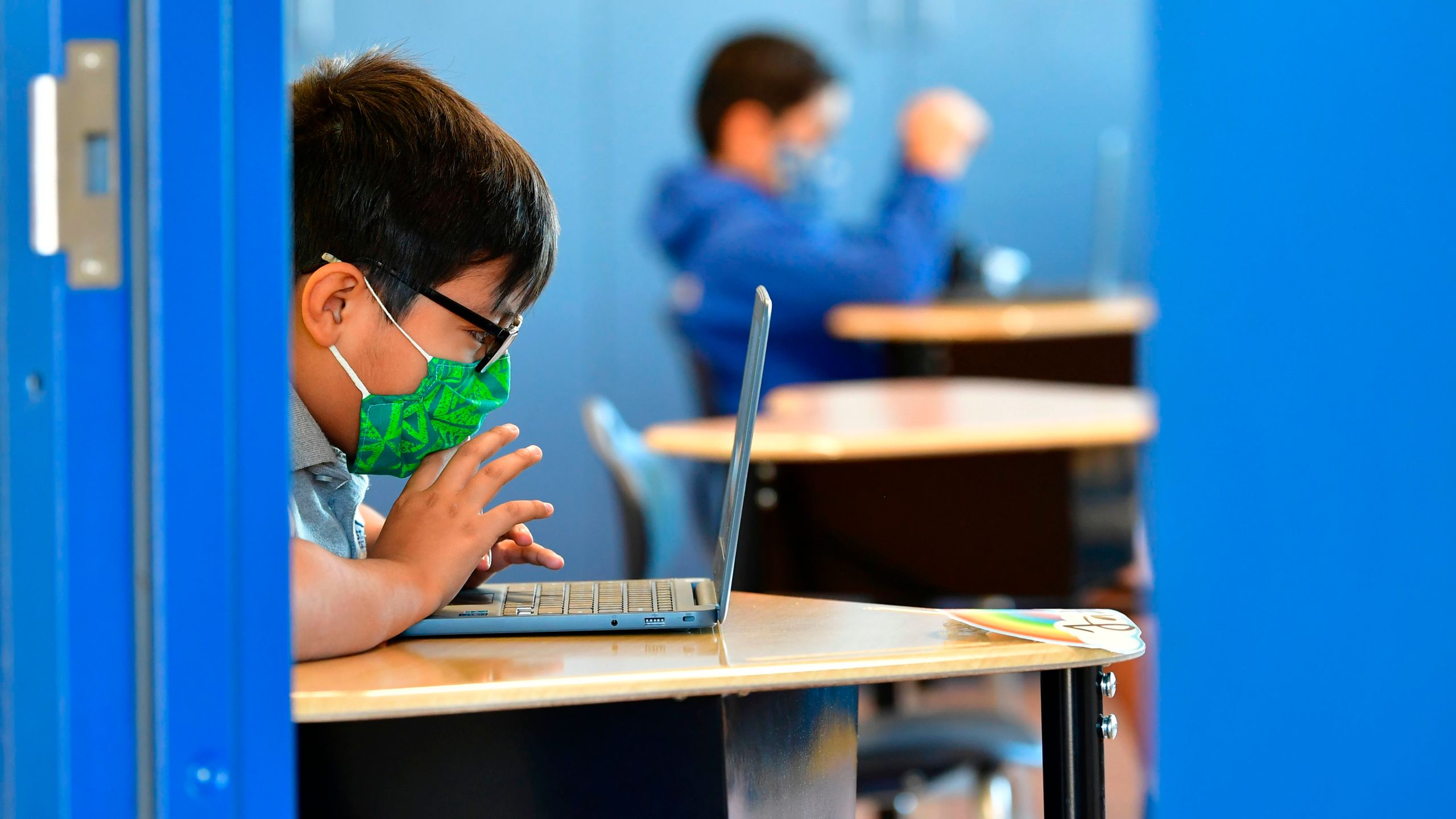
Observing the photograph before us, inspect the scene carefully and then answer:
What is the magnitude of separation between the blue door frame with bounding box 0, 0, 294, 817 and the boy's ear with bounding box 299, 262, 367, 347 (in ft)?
0.58

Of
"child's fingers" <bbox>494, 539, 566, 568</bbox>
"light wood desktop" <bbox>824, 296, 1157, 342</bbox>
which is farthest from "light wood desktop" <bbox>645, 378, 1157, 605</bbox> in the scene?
"child's fingers" <bbox>494, 539, 566, 568</bbox>

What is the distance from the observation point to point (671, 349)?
4.29 metres

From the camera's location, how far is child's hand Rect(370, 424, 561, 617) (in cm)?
94

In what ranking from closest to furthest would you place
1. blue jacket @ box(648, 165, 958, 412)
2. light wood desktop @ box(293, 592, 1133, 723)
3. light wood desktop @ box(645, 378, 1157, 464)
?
light wood desktop @ box(293, 592, 1133, 723) < light wood desktop @ box(645, 378, 1157, 464) < blue jacket @ box(648, 165, 958, 412)

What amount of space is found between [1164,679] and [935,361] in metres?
2.40

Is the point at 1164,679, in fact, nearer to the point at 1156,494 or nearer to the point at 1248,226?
the point at 1156,494

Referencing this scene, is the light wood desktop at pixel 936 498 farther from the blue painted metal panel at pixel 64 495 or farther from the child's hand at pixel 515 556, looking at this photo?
the blue painted metal panel at pixel 64 495

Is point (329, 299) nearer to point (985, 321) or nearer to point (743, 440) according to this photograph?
point (743, 440)

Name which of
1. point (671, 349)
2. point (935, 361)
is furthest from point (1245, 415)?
point (671, 349)

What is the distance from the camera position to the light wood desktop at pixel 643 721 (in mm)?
825

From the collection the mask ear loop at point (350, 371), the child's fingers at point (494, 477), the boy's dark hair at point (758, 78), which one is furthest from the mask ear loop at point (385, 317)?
the boy's dark hair at point (758, 78)

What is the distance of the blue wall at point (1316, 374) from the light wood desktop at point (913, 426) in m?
1.18

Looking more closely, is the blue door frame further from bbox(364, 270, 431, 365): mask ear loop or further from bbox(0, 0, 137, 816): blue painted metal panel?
bbox(364, 270, 431, 365): mask ear loop

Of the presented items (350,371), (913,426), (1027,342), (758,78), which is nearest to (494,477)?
(350,371)
